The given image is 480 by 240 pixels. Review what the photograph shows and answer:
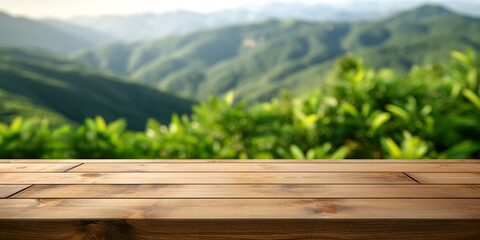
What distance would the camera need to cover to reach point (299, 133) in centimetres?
195

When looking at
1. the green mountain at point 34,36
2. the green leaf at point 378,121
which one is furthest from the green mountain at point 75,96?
the green mountain at point 34,36

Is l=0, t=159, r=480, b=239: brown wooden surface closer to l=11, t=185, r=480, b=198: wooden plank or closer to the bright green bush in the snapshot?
l=11, t=185, r=480, b=198: wooden plank

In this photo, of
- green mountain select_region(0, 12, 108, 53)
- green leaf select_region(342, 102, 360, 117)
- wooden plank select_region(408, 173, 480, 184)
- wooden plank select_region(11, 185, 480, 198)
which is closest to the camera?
wooden plank select_region(11, 185, 480, 198)

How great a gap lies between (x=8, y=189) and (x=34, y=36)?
16504 centimetres

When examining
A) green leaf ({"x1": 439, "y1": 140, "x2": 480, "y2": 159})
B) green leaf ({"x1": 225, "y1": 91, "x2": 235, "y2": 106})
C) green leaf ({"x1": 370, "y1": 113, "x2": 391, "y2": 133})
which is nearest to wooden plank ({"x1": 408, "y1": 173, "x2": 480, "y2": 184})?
green leaf ({"x1": 439, "y1": 140, "x2": 480, "y2": 159})

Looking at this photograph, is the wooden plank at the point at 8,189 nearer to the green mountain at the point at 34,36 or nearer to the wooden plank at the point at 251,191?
the wooden plank at the point at 251,191

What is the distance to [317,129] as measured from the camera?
191cm

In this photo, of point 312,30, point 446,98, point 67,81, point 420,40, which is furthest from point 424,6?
point 446,98

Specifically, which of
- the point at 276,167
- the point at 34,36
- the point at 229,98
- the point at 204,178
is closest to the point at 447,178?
the point at 276,167

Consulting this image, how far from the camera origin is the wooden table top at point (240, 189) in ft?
2.56

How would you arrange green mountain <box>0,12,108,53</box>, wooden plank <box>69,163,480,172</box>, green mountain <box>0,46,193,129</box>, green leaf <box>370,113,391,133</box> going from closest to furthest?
wooden plank <box>69,163,480,172</box> < green leaf <box>370,113,391,133</box> < green mountain <box>0,46,193,129</box> < green mountain <box>0,12,108,53</box>

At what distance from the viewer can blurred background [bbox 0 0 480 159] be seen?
1.73 m

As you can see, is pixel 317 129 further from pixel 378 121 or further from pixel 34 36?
pixel 34 36

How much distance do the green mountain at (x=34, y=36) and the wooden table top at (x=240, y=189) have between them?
145482 millimetres
